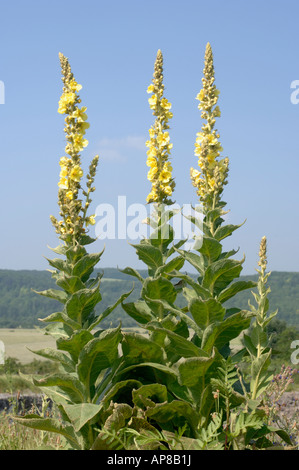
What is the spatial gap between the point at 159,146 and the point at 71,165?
0.91 m

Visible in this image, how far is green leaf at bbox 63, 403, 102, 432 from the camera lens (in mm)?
4059

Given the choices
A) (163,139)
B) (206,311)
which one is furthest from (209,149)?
(206,311)

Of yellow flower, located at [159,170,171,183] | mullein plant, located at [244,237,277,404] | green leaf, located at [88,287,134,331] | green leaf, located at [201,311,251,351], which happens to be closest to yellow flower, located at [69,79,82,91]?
yellow flower, located at [159,170,171,183]

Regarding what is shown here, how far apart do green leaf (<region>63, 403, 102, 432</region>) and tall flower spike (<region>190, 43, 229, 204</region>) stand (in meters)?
2.14

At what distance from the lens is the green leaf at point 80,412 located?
406 cm

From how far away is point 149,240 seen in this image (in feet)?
16.1

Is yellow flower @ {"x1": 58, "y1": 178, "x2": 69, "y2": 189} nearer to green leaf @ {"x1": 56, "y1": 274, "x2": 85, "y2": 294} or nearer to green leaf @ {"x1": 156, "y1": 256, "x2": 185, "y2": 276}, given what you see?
green leaf @ {"x1": 56, "y1": 274, "x2": 85, "y2": 294}

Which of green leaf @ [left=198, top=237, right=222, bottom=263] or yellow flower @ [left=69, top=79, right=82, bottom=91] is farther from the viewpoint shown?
yellow flower @ [left=69, top=79, right=82, bottom=91]

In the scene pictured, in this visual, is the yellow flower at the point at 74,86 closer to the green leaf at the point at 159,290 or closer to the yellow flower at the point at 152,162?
the yellow flower at the point at 152,162

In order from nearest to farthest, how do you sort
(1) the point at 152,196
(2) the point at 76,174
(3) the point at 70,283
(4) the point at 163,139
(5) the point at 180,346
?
(5) the point at 180,346, (3) the point at 70,283, (2) the point at 76,174, (1) the point at 152,196, (4) the point at 163,139

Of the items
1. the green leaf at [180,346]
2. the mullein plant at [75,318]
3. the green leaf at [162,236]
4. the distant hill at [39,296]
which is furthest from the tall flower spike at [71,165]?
the distant hill at [39,296]

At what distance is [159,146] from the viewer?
5148 mm

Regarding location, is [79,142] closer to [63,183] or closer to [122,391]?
[63,183]
